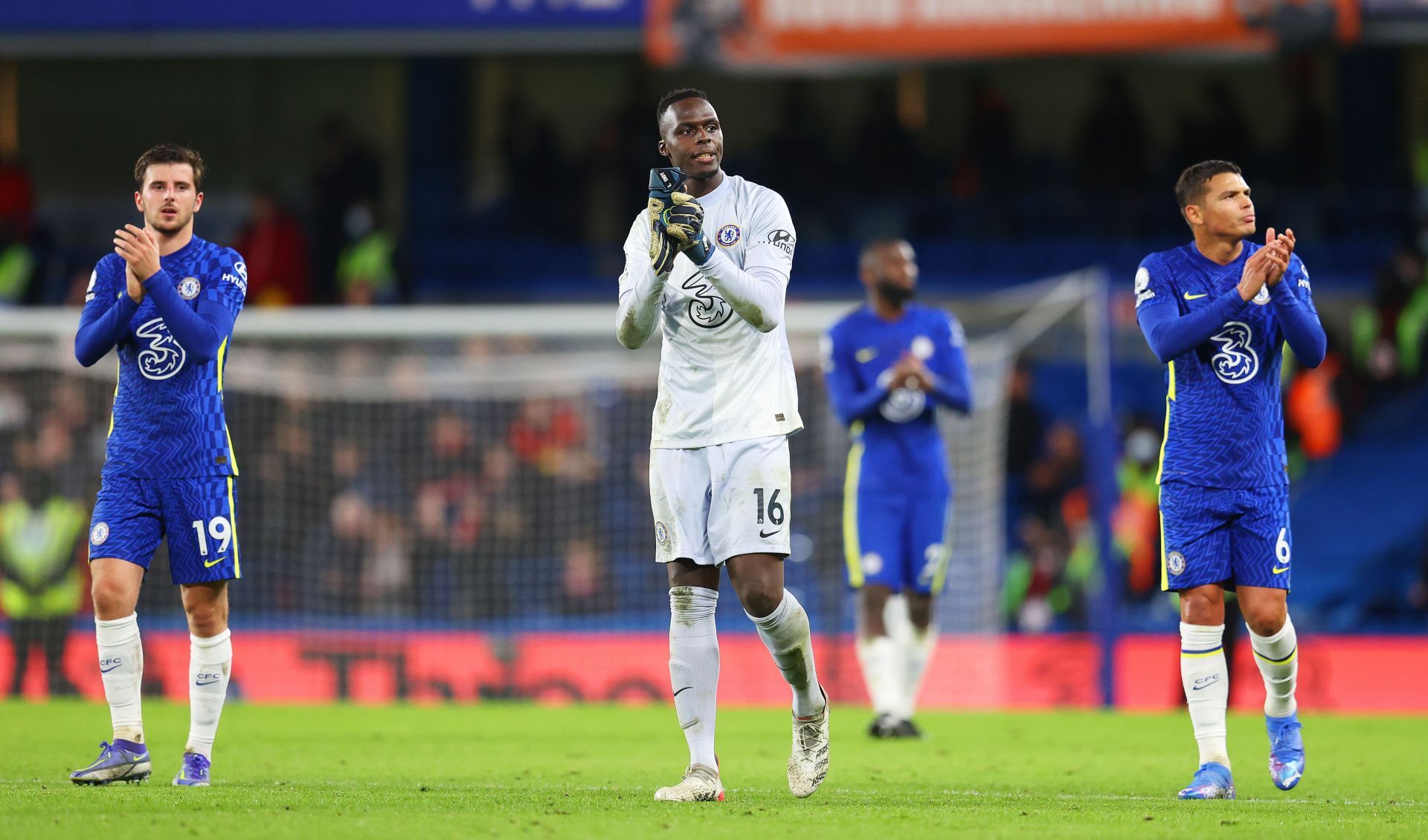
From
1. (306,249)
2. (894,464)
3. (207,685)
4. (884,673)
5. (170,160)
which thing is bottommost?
(884,673)

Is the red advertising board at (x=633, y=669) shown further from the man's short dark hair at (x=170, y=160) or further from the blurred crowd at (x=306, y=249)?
the man's short dark hair at (x=170, y=160)

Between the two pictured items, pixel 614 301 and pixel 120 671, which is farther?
pixel 614 301

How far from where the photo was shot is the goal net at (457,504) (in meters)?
13.0

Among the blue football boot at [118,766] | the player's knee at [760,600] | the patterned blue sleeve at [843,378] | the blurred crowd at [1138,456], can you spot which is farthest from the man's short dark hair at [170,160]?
the blurred crowd at [1138,456]

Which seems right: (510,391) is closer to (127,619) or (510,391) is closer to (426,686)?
(426,686)

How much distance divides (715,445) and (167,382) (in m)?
2.02

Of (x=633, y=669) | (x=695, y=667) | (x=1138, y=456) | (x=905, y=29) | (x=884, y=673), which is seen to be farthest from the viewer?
(x=1138, y=456)

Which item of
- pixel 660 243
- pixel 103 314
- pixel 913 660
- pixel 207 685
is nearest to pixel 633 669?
pixel 913 660

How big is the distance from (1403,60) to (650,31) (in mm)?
9840

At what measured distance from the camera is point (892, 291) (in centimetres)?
953

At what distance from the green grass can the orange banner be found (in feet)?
23.2

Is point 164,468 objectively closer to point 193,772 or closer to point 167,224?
point 167,224

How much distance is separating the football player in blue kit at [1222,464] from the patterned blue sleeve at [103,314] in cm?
362

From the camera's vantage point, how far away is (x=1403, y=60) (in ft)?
68.4
